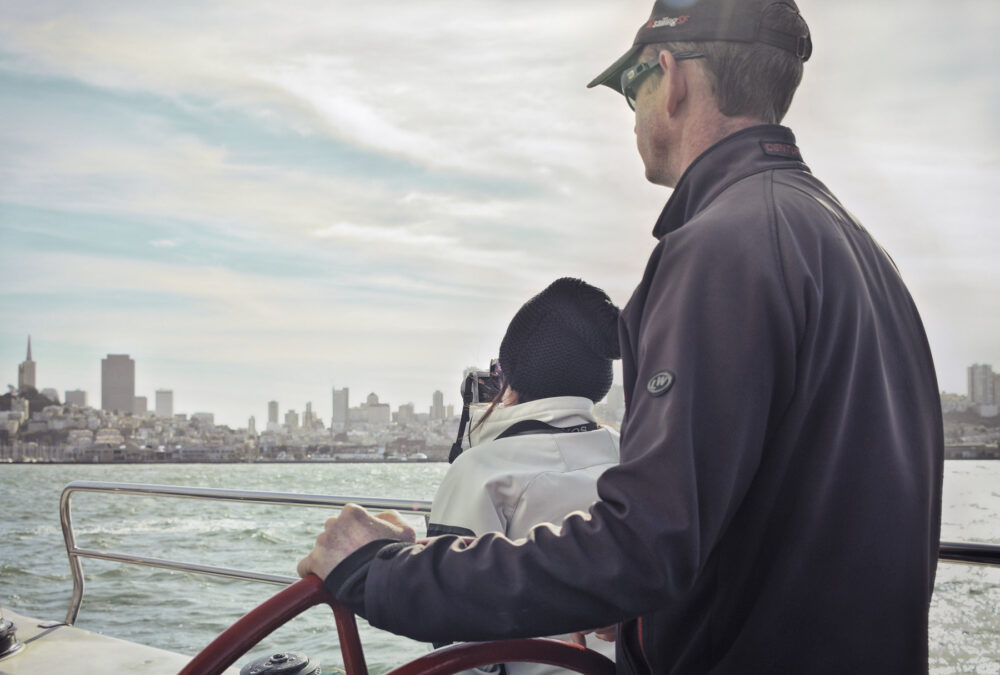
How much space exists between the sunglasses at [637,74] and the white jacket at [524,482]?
643 mm

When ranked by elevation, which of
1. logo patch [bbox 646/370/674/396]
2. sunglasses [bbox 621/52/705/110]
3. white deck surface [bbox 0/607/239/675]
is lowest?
white deck surface [bbox 0/607/239/675]

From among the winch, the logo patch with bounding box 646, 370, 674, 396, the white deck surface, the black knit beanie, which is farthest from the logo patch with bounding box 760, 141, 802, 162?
the white deck surface

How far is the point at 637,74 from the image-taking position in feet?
3.85

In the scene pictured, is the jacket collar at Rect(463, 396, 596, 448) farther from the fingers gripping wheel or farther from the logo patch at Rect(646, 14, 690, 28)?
the logo patch at Rect(646, 14, 690, 28)

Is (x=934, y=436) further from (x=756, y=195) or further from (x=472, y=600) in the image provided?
(x=472, y=600)

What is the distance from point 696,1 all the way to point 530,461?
2.72ft

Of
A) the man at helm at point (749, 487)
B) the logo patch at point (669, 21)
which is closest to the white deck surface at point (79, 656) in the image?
the man at helm at point (749, 487)

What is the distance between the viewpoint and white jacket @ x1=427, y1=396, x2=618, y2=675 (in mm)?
1445

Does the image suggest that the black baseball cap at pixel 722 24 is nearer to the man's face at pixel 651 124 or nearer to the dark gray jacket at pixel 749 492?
the man's face at pixel 651 124

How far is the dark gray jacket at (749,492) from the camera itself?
83 cm

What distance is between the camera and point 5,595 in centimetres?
1614

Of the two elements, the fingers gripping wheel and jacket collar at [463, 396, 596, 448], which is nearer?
the fingers gripping wheel

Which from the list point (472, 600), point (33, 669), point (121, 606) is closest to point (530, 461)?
point (472, 600)

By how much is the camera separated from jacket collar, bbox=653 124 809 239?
0.95 m
